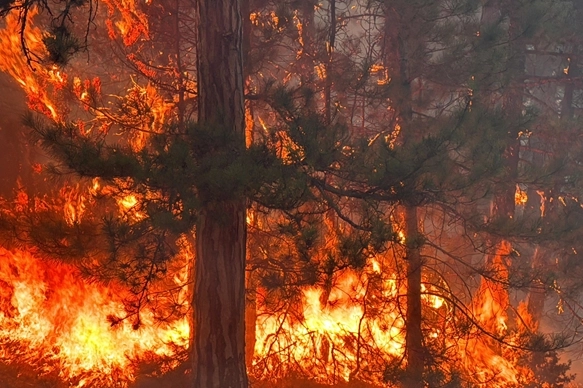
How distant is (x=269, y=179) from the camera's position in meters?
5.39

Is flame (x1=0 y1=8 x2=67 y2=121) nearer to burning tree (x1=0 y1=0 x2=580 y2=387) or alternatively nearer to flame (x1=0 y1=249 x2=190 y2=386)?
burning tree (x1=0 y1=0 x2=580 y2=387)

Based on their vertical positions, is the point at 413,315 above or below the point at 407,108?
below

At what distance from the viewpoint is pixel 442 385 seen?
7.84m

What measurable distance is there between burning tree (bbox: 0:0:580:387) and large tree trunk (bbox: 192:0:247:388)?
19 millimetres

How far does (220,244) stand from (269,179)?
1.54 meters

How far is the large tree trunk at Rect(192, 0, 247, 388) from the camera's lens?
648cm

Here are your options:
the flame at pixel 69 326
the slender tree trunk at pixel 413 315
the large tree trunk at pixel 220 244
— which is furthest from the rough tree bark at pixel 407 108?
the flame at pixel 69 326

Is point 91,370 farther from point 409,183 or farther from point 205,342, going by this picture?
point 409,183

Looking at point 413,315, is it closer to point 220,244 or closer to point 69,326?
point 220,244

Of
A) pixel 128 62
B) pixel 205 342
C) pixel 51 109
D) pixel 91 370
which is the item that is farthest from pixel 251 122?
pixel 91 370

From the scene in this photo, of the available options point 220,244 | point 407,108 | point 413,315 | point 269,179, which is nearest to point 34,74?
point 220,244

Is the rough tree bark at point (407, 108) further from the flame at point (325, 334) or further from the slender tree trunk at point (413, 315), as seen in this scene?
the flame at point (325, 334)

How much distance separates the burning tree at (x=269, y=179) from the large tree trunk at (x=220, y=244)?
0.06ft

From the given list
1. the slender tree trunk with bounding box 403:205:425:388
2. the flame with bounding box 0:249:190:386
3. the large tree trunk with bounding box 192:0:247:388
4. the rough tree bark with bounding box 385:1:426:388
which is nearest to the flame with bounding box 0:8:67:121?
the large tree trunk with bounding box 192:0:247:388
